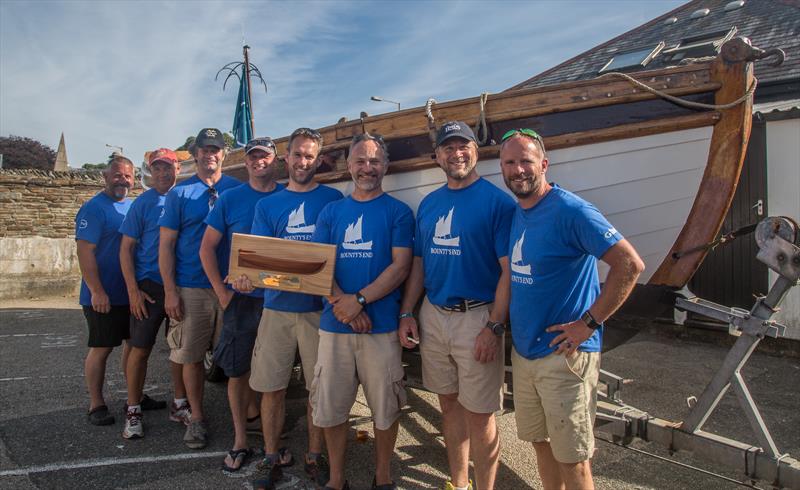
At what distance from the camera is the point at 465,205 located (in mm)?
2543

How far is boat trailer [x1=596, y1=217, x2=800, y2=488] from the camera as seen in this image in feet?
7.47

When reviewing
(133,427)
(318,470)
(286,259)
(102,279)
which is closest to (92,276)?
(102,279)

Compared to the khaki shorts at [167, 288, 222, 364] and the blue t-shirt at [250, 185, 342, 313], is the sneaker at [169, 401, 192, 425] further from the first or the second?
the blue t-shirt at [250, 185, 342, 313]

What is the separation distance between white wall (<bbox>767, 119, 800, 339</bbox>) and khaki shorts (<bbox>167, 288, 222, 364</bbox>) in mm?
6391

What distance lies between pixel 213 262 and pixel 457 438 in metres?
1.77

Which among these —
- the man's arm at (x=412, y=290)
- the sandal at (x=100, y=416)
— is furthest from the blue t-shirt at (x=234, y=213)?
the sandal at (x=100, y=416)

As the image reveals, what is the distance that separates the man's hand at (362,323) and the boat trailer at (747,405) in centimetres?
125

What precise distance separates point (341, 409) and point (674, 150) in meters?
2.20

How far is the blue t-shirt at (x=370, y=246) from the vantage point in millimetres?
2725

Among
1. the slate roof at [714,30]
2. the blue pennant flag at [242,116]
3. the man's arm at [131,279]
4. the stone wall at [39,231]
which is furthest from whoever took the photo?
the stone wall at [39,231]

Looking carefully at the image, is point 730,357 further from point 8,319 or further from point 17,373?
point 8,319

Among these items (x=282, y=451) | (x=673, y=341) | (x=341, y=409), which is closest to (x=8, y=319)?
(x=282, y=451)

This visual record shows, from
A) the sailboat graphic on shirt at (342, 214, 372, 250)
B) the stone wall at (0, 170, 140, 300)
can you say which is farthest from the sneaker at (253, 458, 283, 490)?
the stone wall at (0, 170, 140, 300)

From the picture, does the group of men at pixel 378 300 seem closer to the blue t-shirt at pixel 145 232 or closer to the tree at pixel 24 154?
the blue t-shirt at pixel 145 232
